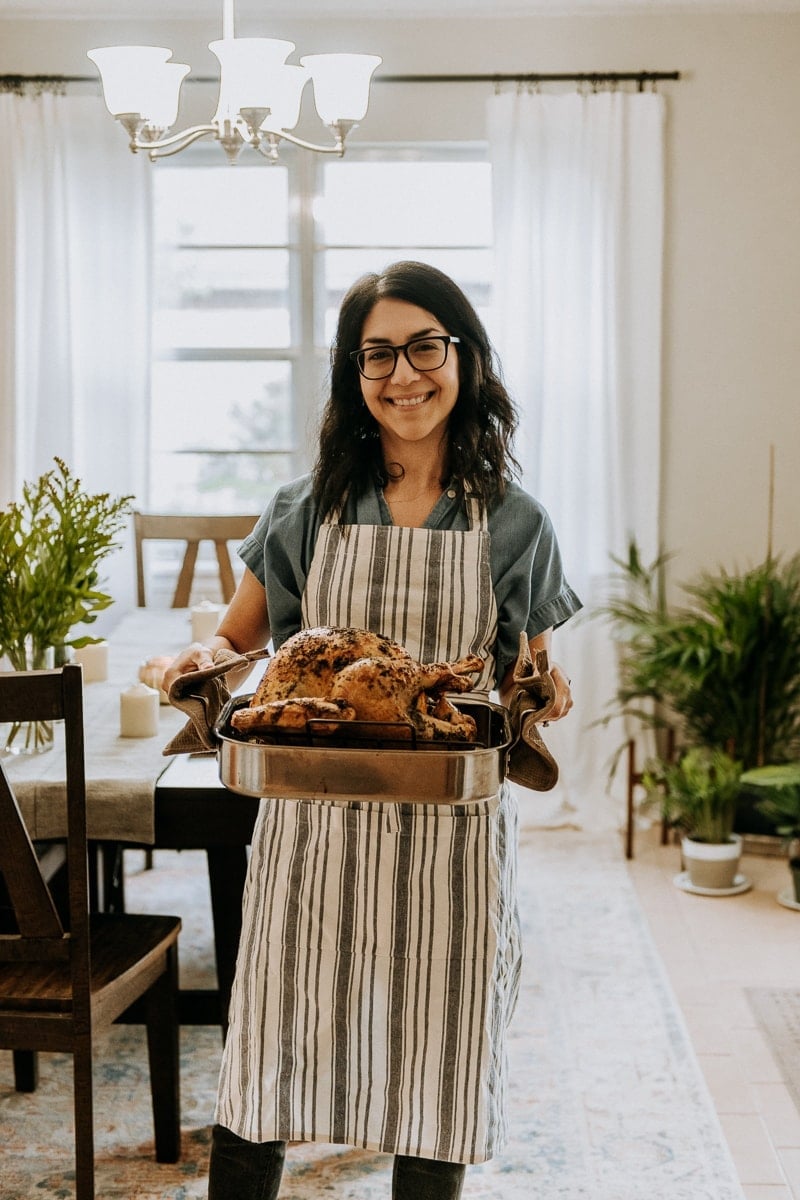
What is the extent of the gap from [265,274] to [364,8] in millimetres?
872

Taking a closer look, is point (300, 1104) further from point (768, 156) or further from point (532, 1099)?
point (768, 156)

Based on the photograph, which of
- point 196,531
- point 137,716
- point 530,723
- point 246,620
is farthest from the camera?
point 196,531

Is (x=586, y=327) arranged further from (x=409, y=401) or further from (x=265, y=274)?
(x=409, y=401)

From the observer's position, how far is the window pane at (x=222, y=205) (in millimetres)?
4051

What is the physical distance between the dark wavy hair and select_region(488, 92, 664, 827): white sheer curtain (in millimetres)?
2270

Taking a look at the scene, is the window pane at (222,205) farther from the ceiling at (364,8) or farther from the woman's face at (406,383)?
the woman's face at (406,383)

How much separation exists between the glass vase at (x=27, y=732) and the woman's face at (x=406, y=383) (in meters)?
0.91

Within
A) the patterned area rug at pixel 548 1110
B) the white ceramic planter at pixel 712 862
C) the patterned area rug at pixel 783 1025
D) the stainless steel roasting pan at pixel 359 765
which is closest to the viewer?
the stainless steel roasting pan at pixel 359 765

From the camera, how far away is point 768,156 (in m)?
3.88

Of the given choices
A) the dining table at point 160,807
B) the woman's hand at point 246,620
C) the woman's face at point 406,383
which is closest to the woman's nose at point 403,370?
the woman's face at point 406,383

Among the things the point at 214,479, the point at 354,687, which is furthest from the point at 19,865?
the point at 214,479

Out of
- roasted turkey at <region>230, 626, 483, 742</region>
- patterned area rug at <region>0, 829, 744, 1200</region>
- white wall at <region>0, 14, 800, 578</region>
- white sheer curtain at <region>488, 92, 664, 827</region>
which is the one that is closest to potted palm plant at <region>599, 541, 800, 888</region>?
white sheer curtain at <region>488, 92, 664, 827</region>

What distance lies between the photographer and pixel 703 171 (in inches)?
153

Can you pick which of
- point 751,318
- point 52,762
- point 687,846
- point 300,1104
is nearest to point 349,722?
point 300,1104
